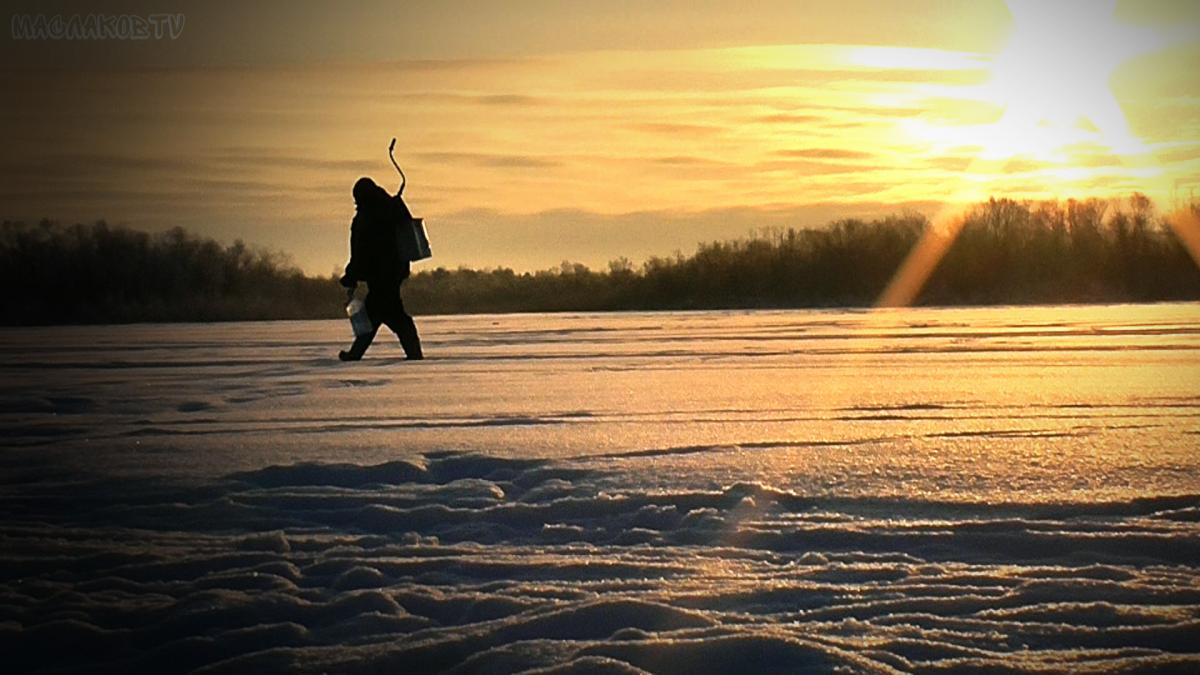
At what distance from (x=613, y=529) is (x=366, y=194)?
308 inches

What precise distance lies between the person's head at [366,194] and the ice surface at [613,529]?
2.96 metres

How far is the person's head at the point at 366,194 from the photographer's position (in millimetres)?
11742

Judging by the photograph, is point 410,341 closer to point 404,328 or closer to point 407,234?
point 404,328

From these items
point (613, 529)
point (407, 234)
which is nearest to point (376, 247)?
point (407, 234)

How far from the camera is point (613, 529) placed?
4547 mm

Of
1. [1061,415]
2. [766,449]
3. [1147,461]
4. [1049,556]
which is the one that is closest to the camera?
[1049,556]

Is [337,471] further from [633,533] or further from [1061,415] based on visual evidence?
[1061,415]

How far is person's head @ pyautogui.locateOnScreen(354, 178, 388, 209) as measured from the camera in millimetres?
11742

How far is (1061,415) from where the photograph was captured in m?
7.14

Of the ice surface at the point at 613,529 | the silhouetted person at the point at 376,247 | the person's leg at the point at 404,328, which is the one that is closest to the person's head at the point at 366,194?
the silhouetted person at the point at 376,247

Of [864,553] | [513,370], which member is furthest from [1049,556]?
[513,370]

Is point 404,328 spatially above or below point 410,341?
above

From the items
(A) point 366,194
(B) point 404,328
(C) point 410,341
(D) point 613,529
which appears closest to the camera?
(D) point 613,529

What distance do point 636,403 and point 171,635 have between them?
502 cm
